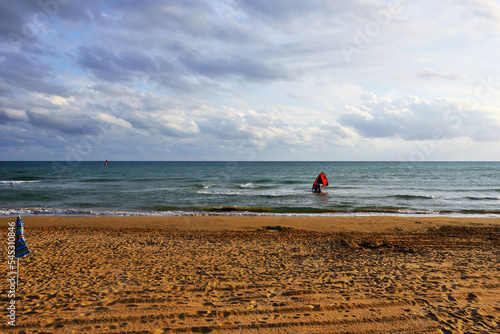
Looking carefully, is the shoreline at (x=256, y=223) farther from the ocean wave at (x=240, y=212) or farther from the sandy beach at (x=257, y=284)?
the sandy beach at (x=257, y=284)

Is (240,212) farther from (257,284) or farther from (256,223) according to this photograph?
(257,284)

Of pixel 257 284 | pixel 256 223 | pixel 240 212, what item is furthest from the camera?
pixel 240 212

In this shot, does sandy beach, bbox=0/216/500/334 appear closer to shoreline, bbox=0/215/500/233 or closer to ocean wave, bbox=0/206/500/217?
shoreline, bbox=0/215/500/233

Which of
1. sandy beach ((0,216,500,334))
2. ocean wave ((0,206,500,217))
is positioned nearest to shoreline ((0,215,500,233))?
ocean wave ((0,206,500,217))

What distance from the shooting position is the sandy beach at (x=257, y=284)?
506 cm

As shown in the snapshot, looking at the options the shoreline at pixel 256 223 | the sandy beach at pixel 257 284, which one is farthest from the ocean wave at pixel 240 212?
the sandy beach at pixel 257 284

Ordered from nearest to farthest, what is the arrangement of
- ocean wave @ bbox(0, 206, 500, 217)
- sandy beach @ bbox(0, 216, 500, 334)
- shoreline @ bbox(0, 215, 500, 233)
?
sandy beach @ bbox(0, 216, 500, 334), shoreline @ bbox(0, 215, 500, 233), ocean wave @ bbox(0, 206, 500, 217)

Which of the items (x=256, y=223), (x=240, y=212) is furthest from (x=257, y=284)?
(x=240, y=212)

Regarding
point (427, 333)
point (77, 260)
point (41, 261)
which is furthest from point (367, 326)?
point (41, 261)

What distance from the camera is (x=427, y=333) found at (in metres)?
4.80

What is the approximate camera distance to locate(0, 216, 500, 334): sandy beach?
16.6 feet

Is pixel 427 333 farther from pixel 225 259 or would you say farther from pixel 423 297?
pixel 225 259

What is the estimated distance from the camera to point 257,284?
666 centimetres

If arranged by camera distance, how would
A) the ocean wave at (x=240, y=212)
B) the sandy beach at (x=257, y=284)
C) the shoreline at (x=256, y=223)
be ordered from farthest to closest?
the ocean wave at (x=240, y=212)
the shoreline at (x=256, y=223)
the sandy beach at (x=257, y=284)
